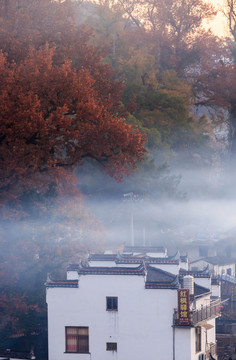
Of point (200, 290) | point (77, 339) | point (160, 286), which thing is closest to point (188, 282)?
point (160, 286)

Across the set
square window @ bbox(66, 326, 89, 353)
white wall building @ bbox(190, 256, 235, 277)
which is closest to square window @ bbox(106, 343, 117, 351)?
square window @ bbox(66, 326, 89, 353)

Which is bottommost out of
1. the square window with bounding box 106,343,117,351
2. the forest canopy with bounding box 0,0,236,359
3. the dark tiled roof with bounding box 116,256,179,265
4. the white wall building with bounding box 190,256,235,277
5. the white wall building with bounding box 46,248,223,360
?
the square window with bounding box 106,343,117,351

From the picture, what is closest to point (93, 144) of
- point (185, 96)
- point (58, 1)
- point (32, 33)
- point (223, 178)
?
point (32, 33)

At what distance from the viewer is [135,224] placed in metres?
35.5

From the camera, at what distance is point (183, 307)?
1970cm

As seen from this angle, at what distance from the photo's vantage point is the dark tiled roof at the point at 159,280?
65.9 ft

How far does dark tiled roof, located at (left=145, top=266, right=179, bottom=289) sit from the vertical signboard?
0.43m

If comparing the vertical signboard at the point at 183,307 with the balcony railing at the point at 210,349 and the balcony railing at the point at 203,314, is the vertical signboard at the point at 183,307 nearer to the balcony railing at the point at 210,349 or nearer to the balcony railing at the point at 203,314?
the balcony railing at the point at 203,314

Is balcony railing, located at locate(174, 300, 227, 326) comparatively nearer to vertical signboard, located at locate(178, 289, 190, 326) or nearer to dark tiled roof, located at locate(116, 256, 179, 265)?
vertical signboard, located at locate(178, 289, 190, 326)

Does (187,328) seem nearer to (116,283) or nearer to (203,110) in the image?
(116,283)

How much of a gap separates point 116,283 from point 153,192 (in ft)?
37.0

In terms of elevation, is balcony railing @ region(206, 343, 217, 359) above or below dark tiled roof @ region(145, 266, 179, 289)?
below

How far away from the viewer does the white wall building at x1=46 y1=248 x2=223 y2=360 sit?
65.8 ft

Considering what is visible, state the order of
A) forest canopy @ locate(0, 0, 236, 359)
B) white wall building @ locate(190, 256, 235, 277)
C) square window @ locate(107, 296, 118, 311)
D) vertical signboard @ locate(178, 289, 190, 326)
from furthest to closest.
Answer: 1. white wall building @ locate(190, 256, 235, 277)
2. square window @ locate(107, 296, 118, 311)
3. vertical signboard @ locate(178, 289, 190, 326)
4. forest canopy @ locate(0, 0, 236, 359)
